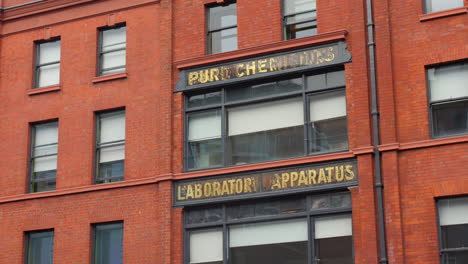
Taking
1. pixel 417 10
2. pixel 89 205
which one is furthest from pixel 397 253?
pixel 89 205

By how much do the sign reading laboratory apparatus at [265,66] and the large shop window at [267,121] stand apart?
36cm

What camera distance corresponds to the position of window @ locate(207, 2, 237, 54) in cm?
2848

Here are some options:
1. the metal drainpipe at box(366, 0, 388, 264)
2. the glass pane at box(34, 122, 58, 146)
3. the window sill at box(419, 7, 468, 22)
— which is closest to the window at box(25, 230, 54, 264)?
the glass pane at box(34, 122, 58, 146)

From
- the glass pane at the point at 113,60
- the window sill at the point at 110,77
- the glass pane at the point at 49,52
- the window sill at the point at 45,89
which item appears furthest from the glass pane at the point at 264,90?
the glass pane at the point at 49,52

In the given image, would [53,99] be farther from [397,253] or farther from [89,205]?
[397,253]

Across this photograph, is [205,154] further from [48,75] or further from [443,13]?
[443,13]

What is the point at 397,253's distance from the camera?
Answer: 23.7 metres

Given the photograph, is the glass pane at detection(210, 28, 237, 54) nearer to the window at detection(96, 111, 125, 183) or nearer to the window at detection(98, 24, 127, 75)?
the window at detection(98, 24, 127, 75)

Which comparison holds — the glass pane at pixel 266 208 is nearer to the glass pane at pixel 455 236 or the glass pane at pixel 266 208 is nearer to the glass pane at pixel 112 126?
the glass pane at pixel 455 236

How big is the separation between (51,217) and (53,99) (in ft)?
13.7

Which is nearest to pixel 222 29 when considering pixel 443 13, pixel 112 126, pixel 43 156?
pixel 112 126

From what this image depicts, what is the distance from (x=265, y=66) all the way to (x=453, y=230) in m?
7.57

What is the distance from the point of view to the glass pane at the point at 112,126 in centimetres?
2939

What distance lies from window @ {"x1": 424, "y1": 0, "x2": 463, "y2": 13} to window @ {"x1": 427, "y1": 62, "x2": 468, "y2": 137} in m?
1.78
